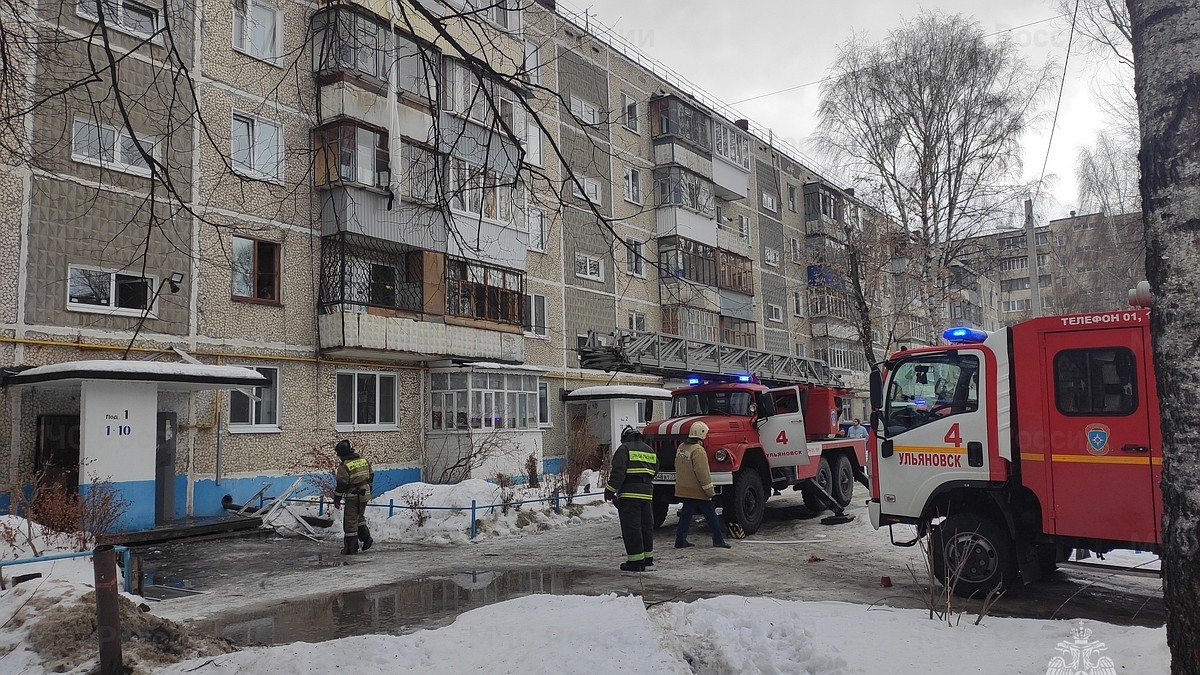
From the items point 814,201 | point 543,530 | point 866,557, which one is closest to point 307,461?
point 543,530

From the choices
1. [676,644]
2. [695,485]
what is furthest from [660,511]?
[676,644]

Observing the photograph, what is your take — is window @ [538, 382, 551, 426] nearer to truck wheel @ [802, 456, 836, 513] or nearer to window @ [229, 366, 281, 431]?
window @ [229, 366, 281, 431]

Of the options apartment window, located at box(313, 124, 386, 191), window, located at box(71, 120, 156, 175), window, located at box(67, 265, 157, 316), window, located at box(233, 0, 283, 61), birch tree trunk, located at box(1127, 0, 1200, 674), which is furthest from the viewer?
apartment window, located at box(313, 124, 386, 191)

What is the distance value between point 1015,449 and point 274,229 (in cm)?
1630

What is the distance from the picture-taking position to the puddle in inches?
299

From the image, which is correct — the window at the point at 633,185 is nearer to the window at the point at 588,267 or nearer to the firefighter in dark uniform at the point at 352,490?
the window at the point at 588,267

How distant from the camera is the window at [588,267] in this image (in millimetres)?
28031

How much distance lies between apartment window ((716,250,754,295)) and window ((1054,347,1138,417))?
83.9ft

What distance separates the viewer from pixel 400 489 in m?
17.0

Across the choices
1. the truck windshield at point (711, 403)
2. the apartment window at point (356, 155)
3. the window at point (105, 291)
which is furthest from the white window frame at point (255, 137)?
the truck windshield at point (711, 403)

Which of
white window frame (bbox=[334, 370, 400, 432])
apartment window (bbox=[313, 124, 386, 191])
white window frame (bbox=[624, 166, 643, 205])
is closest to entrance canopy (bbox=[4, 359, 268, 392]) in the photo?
white window frame (bbox=[334, 370, 400, 432])

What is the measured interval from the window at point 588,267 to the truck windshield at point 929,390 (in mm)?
19313

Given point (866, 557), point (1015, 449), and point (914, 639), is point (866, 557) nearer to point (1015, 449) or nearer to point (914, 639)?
point (1015, 449)

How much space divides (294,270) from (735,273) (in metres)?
20.6
